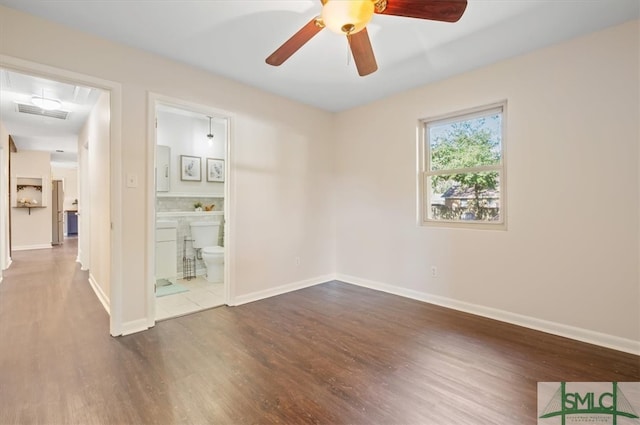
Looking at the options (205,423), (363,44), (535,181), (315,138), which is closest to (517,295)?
(535,181)

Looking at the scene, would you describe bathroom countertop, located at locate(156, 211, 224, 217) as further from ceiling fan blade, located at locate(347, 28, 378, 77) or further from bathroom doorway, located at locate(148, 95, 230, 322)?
ceiling fan blade, located at locate(347, 28, 378, 77)

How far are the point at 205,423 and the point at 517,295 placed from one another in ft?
9.06

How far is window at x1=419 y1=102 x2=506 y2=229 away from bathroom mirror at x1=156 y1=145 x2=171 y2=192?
12.2 ft

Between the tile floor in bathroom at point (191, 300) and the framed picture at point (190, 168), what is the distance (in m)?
1.69

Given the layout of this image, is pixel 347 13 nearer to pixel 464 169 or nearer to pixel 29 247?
pixel 464 169

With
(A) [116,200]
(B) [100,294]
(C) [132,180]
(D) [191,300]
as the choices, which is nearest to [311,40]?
(C) [132,180]

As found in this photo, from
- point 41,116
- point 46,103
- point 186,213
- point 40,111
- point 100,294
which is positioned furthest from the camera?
point 186,213

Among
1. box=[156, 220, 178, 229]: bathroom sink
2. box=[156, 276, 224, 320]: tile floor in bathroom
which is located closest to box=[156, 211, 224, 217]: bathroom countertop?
box=[156, 220, 178, 229]: bathroom sink

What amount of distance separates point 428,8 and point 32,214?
31.6 ft

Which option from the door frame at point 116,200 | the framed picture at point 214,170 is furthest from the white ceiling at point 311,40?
the framed picture at point 214,170

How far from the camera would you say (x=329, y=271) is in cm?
445

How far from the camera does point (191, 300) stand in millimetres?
3479

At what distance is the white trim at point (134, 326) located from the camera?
256 cm

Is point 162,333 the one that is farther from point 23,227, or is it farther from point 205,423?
point 23,227
